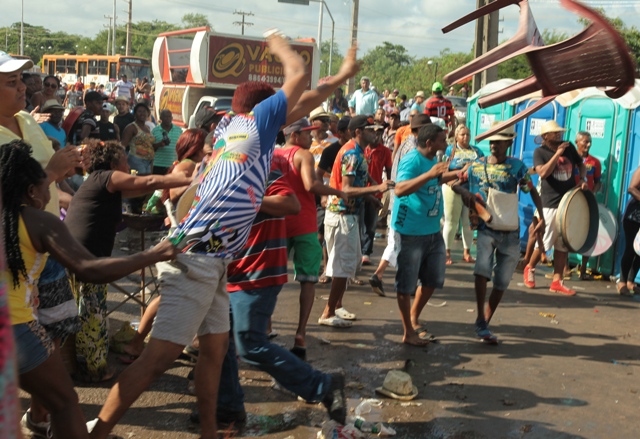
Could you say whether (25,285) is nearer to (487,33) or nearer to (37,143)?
(37,143)

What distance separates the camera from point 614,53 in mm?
3205

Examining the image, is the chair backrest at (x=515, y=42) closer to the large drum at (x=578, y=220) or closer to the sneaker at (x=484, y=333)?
the sneaker at (x=484, y=333)

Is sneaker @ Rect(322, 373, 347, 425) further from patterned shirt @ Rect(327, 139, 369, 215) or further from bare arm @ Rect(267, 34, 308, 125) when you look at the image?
patterned shirt @ Rect(327, 139, 369, 215)

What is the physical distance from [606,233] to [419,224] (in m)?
4.31

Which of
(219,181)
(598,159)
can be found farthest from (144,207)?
(598,159)

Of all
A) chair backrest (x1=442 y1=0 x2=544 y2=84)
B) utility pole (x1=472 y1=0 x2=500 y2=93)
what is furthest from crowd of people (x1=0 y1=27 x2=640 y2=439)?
utility pole (x1=472 y1=0 x2=500 y2=93)

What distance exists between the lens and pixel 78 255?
352 cm

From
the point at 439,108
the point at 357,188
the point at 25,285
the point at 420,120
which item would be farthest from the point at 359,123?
the point at 439,108

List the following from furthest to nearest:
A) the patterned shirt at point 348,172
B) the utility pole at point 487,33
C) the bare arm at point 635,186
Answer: the utility pole at point 487,33
the bare arm at point 635,186
the patterned shirt at point 348,172

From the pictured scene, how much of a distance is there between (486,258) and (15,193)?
15.2 feet

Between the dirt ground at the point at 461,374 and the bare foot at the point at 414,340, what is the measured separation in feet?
0.21

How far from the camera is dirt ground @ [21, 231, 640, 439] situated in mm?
5188

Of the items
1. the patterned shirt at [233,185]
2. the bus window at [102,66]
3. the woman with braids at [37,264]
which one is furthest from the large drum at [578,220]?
the bus window at [102,66]

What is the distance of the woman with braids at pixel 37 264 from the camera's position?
3.52 meters
